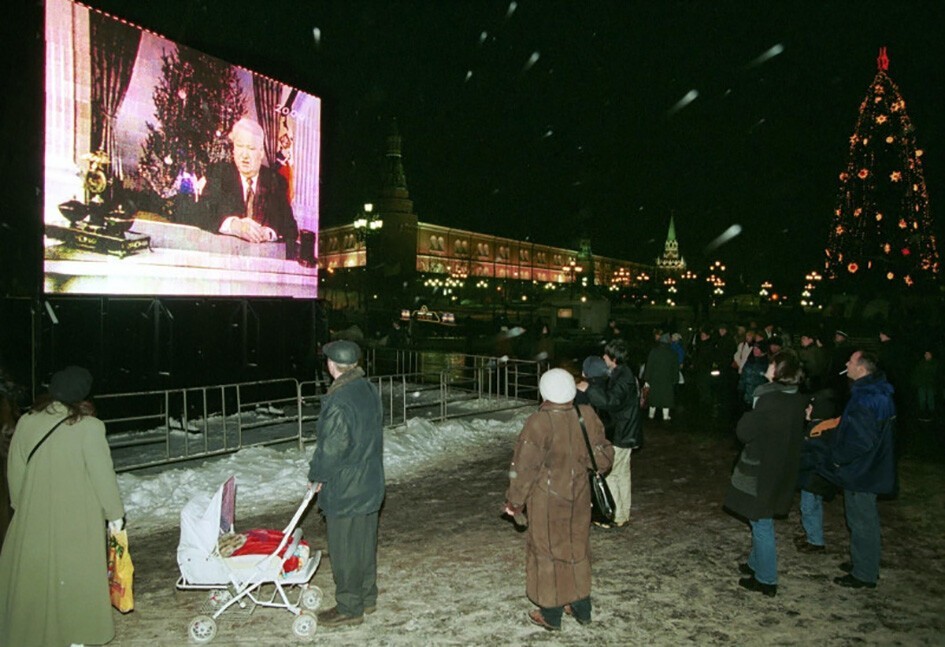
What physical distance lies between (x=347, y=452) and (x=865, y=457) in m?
3.84

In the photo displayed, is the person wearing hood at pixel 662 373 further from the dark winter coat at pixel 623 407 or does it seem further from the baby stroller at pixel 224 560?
the baby stroller at pixel 224 560

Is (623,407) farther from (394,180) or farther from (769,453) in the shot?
(394,180)

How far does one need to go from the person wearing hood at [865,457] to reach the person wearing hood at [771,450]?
41 centimetres

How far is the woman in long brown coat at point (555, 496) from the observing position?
4160mm

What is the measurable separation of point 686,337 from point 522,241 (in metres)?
92.4

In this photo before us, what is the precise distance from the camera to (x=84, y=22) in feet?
34.6

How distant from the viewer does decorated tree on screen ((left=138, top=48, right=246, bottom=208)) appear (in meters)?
11.6

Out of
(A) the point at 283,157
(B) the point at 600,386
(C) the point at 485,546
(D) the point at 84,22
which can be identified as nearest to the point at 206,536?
(C) the point at 485,546

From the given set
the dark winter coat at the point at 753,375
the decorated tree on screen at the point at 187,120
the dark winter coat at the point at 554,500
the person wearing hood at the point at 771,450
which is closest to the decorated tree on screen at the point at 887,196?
the dark winter coat at the point at 753,375

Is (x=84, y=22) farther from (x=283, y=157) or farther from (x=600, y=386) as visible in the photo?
(x=600, y=386)

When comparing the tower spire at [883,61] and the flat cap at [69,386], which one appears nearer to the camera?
the flat cap at [69,386]

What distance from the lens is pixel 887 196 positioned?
1204 inches

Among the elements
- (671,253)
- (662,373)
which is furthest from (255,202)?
(671,253)

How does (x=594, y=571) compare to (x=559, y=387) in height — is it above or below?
below
